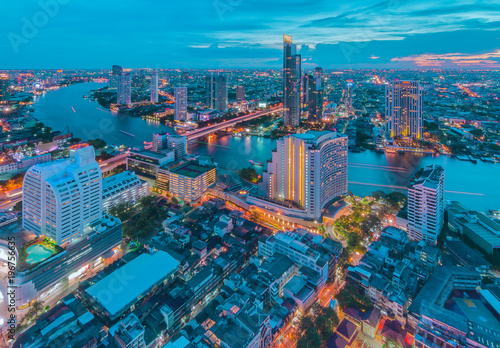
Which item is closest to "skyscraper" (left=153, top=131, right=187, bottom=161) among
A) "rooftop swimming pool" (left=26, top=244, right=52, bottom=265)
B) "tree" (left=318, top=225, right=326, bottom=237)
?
"rooftop swimming pool" (left=26, top=244, right=52, bottom=265)

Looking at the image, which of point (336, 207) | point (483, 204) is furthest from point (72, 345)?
point (483, 204)

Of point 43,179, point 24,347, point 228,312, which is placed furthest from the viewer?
point 43,179

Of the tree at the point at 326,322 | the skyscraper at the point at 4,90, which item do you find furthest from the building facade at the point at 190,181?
the skyscraper at the point at 4,90

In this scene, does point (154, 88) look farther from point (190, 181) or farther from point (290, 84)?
point (190, 181)

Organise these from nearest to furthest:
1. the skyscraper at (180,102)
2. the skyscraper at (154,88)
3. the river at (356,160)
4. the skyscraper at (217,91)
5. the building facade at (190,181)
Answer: the building facade at (190,181)
the river at (356,160)
the skyscraper at (180,102)
the skyscraper at (217,91)
the skyscraper at (154,88)

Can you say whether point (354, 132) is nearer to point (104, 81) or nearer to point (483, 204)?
point (483, 204)

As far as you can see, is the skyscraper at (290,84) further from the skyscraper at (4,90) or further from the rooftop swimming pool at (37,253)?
the skyscraper at (4,90)
